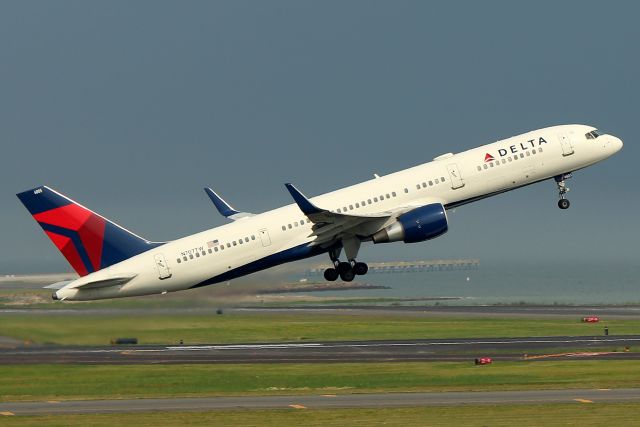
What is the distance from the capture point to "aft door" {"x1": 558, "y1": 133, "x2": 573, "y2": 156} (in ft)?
255

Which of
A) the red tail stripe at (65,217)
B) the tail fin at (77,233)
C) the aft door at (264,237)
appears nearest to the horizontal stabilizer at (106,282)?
the tail fin at (77,233)

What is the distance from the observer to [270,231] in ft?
243

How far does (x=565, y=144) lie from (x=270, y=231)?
68.9 feet

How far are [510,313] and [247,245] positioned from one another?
7754cm

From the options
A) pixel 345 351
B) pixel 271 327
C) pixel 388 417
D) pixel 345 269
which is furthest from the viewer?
pixel 271 327

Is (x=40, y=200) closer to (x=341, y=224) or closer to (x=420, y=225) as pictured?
(x=341, y=224)

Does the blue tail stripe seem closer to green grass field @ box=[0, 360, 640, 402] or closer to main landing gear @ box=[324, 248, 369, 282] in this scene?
green grass field @ box=[0, 360, 640, 402]

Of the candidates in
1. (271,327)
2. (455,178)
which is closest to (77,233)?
(455,178)

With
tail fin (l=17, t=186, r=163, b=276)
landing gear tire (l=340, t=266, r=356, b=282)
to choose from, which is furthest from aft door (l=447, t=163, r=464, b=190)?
tail fin (l=17, t=186, r=163, b=276)

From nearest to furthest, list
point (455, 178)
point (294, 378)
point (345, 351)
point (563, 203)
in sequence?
1. point (455, 178)
2. point (563, 203)
3. point (294, 378)
4. point (345, 351)

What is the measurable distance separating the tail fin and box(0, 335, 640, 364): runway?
21.1 m

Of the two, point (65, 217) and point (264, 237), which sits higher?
point (65, 217)

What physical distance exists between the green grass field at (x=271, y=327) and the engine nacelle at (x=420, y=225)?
18393 mm

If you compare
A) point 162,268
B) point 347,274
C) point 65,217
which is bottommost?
point 347,274
